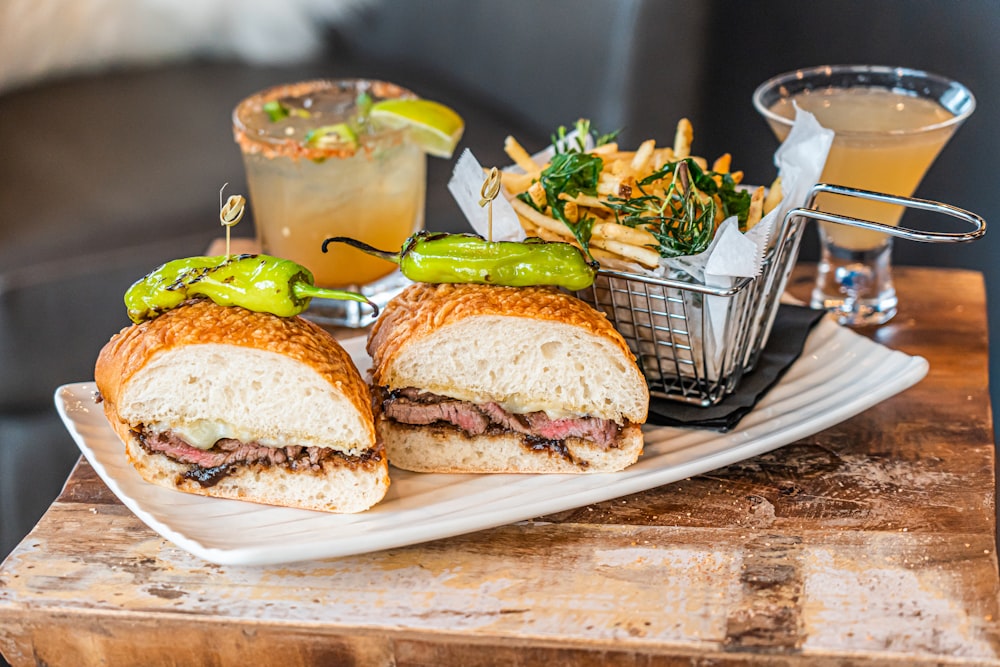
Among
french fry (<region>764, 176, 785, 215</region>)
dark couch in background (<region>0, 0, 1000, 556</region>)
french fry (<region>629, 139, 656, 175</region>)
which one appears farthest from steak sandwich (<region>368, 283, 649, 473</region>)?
dark couch in background (<region>0, 0, 1000, 556</region>)

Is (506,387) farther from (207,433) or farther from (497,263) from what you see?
(207,433)

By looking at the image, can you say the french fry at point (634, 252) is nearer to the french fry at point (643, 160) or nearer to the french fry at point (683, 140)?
the french fry at point (643, 160)

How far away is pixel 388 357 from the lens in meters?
2.20

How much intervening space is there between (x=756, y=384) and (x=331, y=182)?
1228 mm

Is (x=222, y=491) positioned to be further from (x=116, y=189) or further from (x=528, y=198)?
(x=116, y=189)

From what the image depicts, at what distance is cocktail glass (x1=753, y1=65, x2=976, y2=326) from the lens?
281cm

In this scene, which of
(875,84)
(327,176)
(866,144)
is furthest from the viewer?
(875,84)

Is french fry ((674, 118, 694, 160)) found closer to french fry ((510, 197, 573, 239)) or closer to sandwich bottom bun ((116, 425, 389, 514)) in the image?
french fry ((510, 197, 573, 239))

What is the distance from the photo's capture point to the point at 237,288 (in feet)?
7.11

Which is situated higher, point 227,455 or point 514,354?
point 514,354

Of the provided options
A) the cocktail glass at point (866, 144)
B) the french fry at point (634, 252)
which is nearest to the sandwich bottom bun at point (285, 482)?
the french fry at point (634, 252)

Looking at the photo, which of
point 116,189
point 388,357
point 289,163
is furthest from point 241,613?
point 116,189

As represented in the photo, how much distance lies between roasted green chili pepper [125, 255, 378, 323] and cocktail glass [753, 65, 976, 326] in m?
1.35

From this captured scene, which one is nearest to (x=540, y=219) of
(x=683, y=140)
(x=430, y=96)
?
(x=683, y=140)
